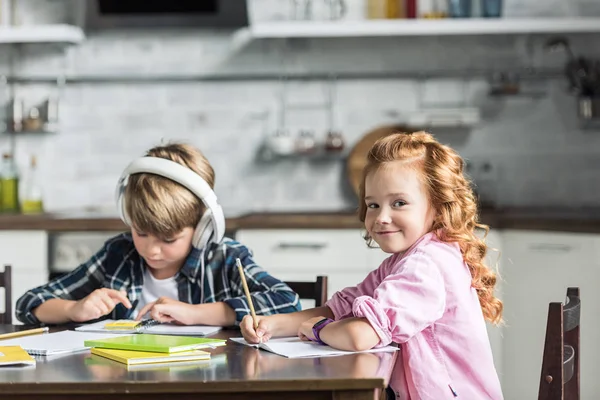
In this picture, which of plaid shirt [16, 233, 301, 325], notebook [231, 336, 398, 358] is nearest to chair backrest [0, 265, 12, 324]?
plaid shirt [16, 233, 301, 325]

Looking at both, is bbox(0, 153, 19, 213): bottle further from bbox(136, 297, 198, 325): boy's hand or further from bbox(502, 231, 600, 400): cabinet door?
bbox(136, 297, 198, 325): boy's hand

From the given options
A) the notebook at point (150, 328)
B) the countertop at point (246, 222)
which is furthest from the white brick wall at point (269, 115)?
the notebook at point (150, 328)

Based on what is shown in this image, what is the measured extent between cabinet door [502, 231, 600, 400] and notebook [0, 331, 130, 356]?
6.36 ft

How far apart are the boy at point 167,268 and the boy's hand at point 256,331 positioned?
0.73 feet

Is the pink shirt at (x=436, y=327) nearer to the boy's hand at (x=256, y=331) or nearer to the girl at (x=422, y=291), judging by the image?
Result: the girl at (x=422, y=291)

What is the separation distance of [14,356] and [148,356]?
0.72 ft

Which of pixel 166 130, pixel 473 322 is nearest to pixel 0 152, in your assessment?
pixel 166 130

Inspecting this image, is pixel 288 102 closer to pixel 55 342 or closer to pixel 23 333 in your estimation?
pixel 23 333

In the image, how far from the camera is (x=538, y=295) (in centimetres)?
340

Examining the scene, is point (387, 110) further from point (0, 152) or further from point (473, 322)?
point (473, 322)

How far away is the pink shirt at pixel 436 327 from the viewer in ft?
5.18

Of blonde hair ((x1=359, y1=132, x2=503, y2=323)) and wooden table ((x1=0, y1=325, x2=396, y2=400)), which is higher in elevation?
blonde hair ((x1=359, y1=132, x2=503, y2=323))

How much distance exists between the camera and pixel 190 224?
6.77ft

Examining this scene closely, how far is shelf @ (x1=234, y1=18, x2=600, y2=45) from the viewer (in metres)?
3.99
